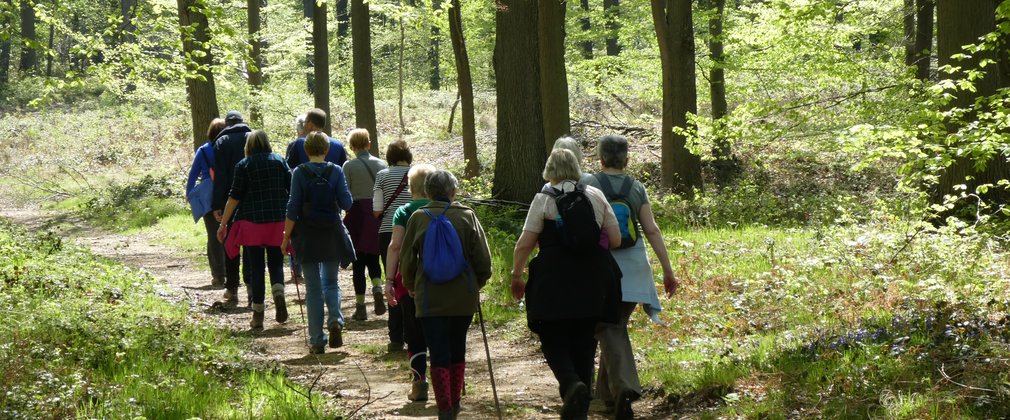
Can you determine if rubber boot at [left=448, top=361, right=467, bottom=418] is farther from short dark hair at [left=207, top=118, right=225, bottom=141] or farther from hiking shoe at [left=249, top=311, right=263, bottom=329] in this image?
short dark hair at [left=207, top=118, right=225, bottom=141]

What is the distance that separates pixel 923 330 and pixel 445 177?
338 cm

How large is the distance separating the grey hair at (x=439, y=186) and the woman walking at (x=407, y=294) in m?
0.15

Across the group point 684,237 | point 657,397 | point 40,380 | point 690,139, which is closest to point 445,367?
point 657,397

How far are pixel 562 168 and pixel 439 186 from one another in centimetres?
80

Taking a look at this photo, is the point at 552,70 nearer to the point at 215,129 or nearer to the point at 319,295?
the point at 215,129

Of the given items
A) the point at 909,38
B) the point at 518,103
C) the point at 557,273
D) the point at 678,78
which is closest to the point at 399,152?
the point at 557,273

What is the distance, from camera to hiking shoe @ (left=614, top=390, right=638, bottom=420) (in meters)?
5.79

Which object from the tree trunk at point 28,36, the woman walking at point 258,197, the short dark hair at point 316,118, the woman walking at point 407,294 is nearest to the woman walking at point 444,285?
the woman walking at point 407,294

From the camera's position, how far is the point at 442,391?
19.0 feet

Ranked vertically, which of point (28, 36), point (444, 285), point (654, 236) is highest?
point (28, 36)

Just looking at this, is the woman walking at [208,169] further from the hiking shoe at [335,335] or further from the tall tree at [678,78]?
the tall tree at [678,78]

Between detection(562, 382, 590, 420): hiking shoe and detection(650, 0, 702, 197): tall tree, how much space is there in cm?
1170

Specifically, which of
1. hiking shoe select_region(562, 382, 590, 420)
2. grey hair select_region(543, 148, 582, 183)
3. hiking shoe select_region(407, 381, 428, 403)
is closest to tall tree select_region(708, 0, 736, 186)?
hiking shoe select_region(407, 381, 428, 403)

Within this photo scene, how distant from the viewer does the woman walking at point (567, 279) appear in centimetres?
549
